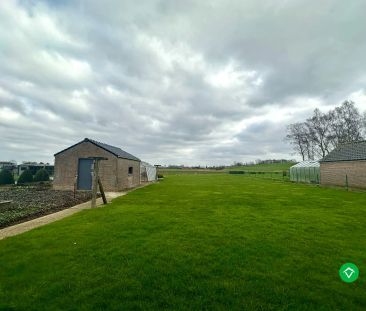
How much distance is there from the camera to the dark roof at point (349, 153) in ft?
81.5

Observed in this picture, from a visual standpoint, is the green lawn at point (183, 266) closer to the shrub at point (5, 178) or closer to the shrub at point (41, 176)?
the shrub at point (5, 178)

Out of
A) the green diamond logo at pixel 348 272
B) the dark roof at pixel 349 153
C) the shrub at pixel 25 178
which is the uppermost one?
the dark roof at pixel 349 153

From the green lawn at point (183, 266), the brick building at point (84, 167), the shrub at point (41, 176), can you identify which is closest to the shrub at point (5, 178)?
the shrub at point (41, 176)

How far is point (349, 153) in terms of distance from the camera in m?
26.6

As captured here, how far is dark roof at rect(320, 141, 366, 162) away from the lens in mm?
24852

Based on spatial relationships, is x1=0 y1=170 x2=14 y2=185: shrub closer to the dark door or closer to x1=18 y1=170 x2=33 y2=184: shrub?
x1=18 y1=170 x2=33 y2=184: shrub

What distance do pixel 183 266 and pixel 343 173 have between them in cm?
2766

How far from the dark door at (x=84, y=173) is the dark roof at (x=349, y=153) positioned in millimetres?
25774

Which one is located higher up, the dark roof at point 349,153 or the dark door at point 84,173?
the dark roof at point 349,153

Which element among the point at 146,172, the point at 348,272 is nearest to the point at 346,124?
the point at 146,172

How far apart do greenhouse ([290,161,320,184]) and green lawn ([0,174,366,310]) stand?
86.4 feet

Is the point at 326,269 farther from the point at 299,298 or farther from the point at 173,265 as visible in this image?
the point at 173,265

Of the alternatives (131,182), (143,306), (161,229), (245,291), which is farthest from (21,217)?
(131,182)

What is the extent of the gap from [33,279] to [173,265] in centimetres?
248
